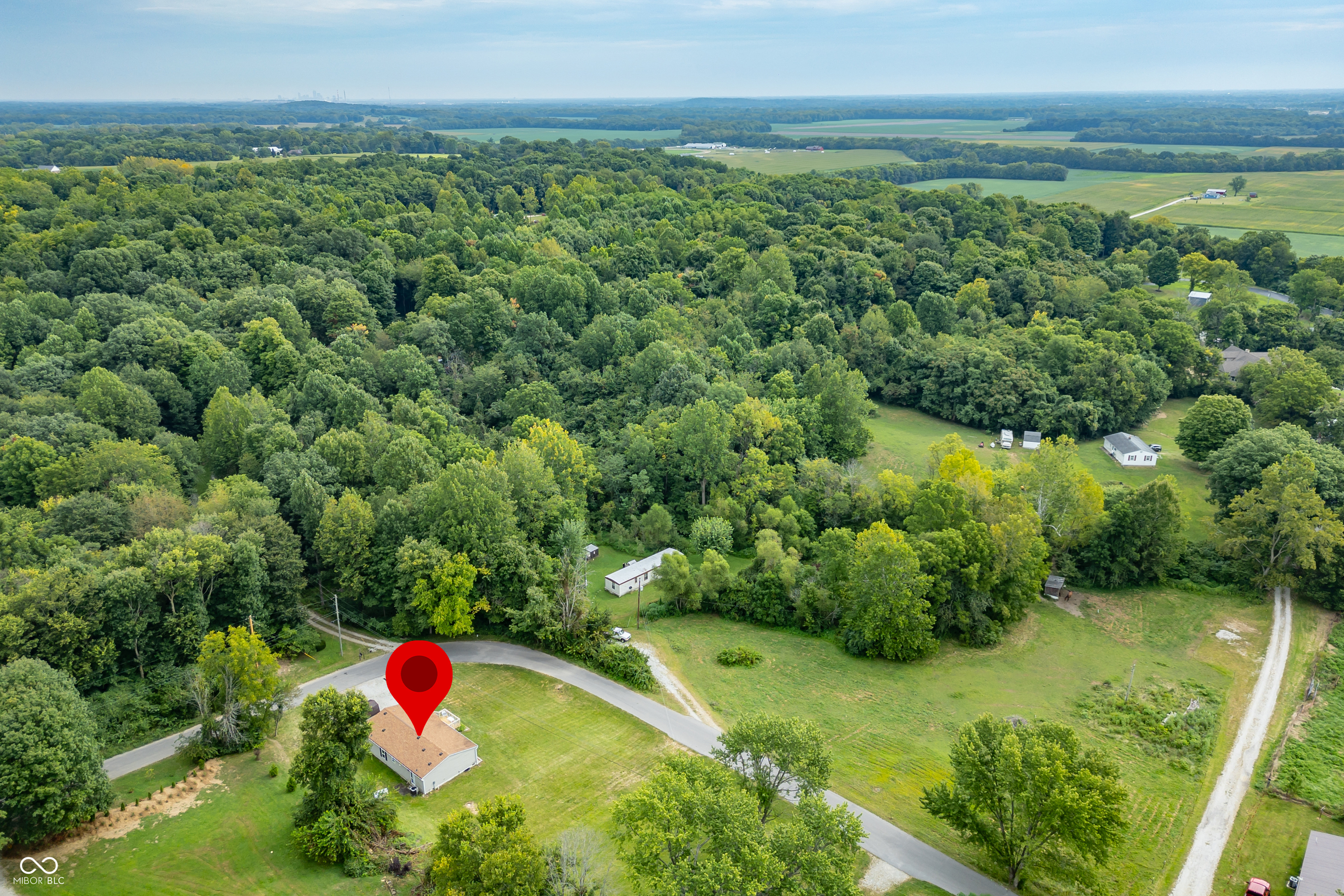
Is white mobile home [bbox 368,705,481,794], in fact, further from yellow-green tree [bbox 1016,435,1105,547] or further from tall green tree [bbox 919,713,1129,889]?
yellow-green tree [bbox 1016,435,1105,547]

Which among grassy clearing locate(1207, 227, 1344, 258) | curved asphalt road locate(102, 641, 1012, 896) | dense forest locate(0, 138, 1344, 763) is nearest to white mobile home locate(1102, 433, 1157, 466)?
dense forest locate(0, 138, 1344, 763)

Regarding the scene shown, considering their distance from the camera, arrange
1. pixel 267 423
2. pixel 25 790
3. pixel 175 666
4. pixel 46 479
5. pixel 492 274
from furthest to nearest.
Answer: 1. pixel 492 274
2. pixel 267 423
3. pixel 46 479
4. pixel 175 666
5. pixel 25 790

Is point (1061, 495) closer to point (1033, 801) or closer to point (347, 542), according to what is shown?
point (1033, 801)

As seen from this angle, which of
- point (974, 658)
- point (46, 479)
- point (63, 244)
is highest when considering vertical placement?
point (63, 244)

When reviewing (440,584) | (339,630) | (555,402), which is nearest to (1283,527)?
(440,584)

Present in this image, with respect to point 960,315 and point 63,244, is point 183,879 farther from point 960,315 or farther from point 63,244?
point 960,315

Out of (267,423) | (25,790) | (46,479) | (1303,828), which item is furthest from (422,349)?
(1303,828)

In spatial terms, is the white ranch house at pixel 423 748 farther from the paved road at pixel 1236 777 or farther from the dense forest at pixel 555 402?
the paved road at pixel 1236 777
